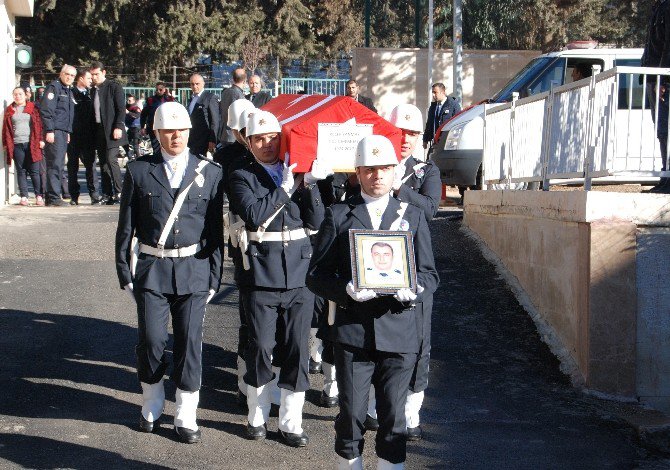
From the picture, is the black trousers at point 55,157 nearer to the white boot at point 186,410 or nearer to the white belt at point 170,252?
the white belt at point 170,252

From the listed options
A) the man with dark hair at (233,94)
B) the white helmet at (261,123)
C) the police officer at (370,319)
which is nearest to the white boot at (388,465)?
the police officer at (370,319)

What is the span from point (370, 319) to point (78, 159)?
12319 millimetres

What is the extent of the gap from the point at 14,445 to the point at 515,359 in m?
4.36

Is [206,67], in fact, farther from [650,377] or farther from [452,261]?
[650,377]

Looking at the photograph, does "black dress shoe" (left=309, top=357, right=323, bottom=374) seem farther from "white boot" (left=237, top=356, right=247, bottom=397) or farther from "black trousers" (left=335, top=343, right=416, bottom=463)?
"black trousers" (left=335, top=343, right=416, bottom=463)

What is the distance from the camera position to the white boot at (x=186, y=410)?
6.92 metres

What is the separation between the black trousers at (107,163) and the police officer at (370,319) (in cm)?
1127

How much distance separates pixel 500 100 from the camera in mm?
16094

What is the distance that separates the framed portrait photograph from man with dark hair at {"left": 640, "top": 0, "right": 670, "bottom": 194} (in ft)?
14.1

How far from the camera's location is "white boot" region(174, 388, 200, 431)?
6.92m

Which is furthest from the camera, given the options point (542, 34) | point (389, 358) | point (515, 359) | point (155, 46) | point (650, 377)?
point (155, 46)

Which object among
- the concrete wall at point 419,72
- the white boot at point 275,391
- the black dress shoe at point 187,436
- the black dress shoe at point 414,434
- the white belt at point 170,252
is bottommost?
the black dress shoe at point 414,434

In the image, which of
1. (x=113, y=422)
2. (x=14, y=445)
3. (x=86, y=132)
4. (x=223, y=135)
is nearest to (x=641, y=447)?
(x=113, y=422)

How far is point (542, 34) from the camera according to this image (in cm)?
3725
